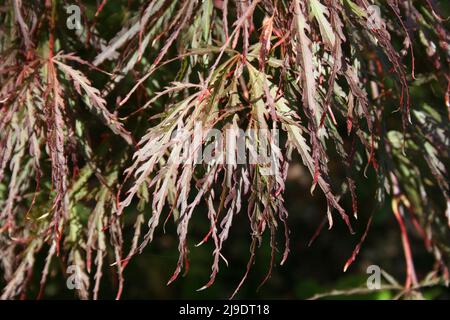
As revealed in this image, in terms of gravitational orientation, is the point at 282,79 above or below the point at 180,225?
above

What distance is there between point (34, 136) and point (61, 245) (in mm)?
396

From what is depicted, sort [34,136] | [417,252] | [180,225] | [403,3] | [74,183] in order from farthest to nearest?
[417,252] → [74,183] → [403,3] → [34,136] → [180,225]

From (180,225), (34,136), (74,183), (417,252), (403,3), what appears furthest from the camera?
(417,252)

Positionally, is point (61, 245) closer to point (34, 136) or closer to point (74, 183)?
point (74, 183)

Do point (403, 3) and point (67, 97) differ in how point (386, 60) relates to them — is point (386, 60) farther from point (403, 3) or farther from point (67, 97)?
point (67, 97)

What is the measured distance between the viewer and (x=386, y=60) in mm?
1445

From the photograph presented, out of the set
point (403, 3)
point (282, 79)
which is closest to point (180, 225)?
point (282, 79)

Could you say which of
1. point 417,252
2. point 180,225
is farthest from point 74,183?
point 417,252

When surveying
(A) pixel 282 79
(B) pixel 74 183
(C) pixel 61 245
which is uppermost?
(A) pixel 282 79

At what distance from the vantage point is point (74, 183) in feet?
5.16

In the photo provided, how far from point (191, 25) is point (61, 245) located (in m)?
0.64

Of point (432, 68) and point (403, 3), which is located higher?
point (403, 3)
